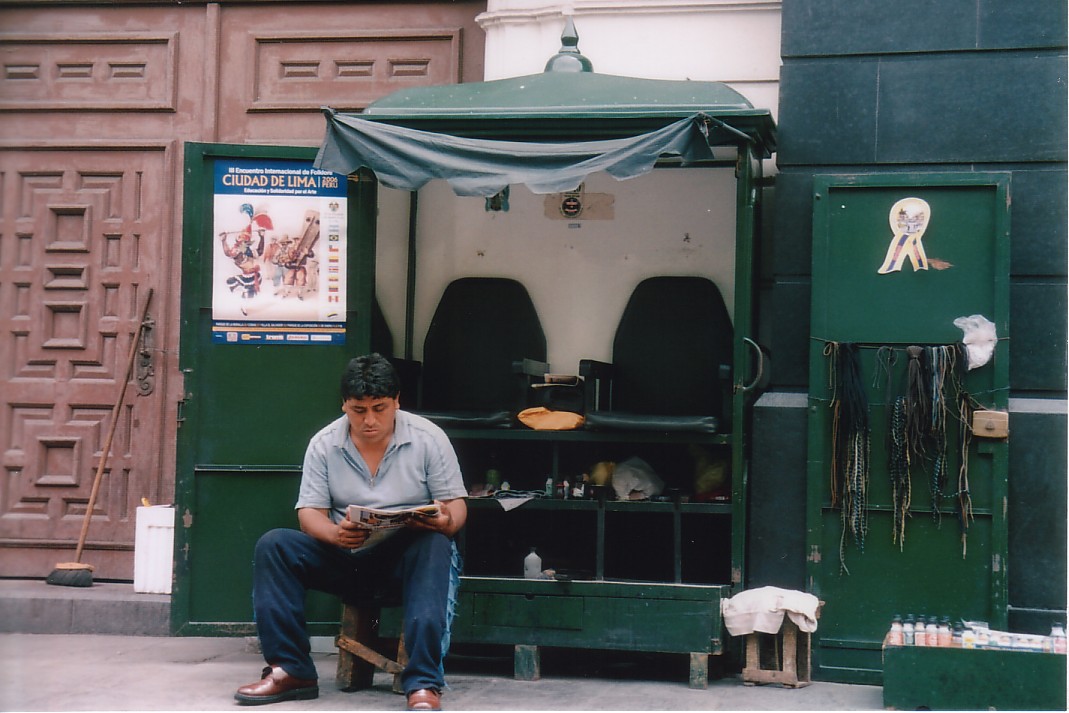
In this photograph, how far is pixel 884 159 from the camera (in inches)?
227

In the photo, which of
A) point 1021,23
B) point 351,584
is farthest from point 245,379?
point 1021,23

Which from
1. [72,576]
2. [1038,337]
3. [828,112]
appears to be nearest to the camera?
[1038,337]

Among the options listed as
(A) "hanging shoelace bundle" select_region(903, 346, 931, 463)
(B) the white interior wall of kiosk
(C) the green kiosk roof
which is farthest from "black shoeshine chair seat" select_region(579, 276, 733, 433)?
(A) "hanging shoelace bundle" select_region(903, 346, 931, 463)

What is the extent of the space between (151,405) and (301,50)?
208cm

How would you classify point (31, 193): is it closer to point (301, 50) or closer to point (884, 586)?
point (301, 50)

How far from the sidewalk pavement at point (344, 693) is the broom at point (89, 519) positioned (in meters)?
0.54

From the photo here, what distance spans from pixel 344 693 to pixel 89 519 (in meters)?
2.45

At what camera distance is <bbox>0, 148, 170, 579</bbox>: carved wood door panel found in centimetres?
707

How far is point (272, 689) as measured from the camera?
16.0 ft

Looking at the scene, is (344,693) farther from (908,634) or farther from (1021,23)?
(1021,23)

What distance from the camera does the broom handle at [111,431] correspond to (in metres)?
6.87

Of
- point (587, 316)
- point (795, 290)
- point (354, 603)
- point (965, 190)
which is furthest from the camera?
point (587, 316)

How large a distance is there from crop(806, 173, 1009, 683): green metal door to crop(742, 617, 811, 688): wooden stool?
0.34 feet

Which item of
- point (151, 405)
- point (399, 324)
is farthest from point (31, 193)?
Result: point (399, 324)
